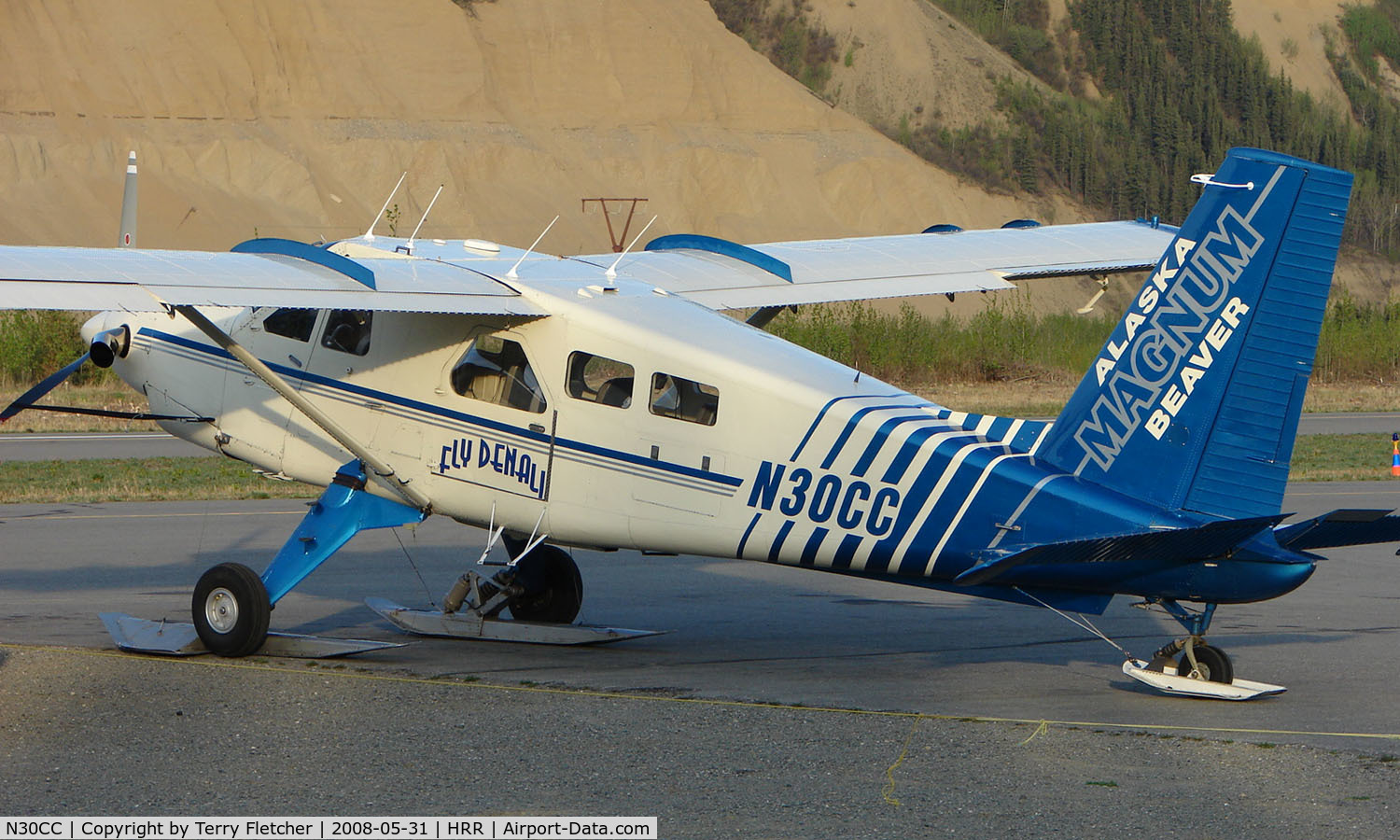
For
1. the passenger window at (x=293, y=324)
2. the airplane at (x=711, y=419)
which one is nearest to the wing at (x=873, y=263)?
the airplane at (x=711, y=419)

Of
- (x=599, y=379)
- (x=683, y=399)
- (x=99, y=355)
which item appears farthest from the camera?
(x=99, y=355)

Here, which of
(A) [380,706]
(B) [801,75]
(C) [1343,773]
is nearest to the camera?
(C) [1343,773]

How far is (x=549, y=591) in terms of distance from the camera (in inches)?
474

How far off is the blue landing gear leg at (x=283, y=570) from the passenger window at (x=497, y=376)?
98 centimetres

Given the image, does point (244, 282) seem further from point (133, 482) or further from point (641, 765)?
point (133, 482)

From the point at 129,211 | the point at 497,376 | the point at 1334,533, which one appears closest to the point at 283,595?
the point at 497,376

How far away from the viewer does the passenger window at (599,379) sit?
998 centimetres

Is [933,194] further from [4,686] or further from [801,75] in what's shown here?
[4,686]

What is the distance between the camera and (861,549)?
30.6ft

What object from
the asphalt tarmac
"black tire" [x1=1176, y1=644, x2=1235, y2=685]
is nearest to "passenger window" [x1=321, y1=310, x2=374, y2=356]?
the asphalt tarmac

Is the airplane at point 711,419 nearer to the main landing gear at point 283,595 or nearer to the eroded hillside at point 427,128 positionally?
the main landing gear at point 283,595

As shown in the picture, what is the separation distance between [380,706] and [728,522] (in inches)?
95.5

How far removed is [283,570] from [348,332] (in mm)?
1733

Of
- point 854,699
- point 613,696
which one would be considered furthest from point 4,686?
point 854,699
